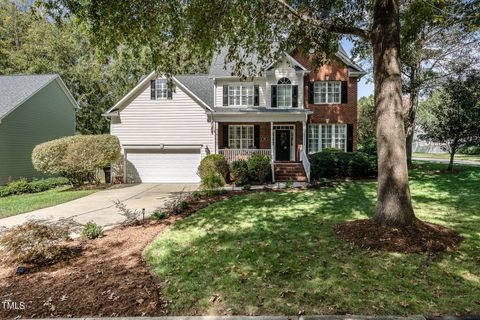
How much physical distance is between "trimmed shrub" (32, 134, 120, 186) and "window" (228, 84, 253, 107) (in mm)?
7383

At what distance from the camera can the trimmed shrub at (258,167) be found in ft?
47.9

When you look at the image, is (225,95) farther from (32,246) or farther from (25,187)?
(32,246)

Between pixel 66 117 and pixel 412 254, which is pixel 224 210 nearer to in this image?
pixel 412 254

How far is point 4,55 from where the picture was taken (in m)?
25.9

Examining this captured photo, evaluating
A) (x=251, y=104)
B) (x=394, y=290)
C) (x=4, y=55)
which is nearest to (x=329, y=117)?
(x=251, y=104)

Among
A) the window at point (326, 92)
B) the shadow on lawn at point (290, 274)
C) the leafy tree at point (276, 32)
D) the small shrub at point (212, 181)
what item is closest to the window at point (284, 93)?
the window at point (326, 92)

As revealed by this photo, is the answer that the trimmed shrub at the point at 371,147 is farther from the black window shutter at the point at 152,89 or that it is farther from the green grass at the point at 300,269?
the black window shutter at the point at 152,89

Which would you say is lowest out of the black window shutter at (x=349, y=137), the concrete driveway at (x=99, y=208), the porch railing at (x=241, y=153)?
the concrete driveway at (x=99, y=208)

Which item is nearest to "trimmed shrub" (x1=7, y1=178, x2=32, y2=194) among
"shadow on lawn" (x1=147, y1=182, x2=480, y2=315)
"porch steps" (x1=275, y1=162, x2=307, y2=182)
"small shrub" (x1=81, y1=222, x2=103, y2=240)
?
"small shrub" (x1=81, y1=222, x2=103, y2=240)

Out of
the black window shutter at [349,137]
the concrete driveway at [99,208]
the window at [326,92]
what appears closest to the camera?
the concrete driveway at [99,208]

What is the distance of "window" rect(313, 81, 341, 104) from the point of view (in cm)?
1773

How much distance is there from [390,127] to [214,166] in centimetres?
1038

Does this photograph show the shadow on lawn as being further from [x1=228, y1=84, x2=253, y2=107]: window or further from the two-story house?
[x1=228, y1=84, x2=253, y2=107]: window

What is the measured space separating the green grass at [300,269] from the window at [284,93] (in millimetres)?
10932
